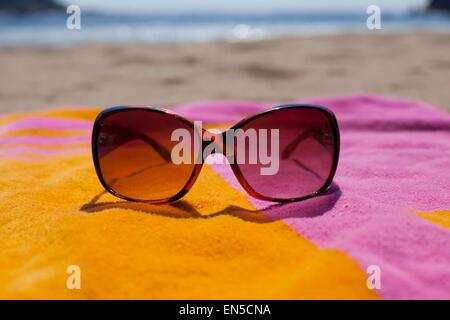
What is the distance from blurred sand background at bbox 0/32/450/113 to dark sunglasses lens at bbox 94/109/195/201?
117 centimetres

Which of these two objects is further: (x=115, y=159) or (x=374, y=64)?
(x=374, y=64)

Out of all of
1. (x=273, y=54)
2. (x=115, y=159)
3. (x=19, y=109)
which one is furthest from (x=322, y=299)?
(x=273, y=54)

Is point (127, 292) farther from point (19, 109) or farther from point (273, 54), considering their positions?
point (273, 54)

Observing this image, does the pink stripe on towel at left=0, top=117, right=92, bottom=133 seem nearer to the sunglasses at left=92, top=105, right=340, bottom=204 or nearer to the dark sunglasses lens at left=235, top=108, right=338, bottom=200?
the sunglasses at left=92, top=105, right=340, bottom=204

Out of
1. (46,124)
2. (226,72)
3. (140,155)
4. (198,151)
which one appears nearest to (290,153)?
(198,151)

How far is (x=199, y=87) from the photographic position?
2.54m

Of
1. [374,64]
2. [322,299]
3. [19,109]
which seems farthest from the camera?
[374,64]

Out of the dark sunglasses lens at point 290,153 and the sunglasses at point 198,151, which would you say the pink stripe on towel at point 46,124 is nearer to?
the sunglasses at point 198,151

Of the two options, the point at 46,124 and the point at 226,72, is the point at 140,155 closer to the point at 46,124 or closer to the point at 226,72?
the point at 46,124

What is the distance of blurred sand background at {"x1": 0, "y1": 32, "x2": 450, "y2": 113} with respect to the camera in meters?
2.37

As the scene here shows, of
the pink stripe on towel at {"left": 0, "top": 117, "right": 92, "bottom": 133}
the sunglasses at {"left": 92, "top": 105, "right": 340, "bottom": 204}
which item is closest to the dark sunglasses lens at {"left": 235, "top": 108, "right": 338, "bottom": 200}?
the sunglasses at {"left": 92, "top": 105, "right": 340, "bottom": 204}

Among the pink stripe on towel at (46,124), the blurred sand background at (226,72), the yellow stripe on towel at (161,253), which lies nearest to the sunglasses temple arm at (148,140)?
the yellow stripe on towel at (161,253)

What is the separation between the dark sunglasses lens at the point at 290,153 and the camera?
1033 mm

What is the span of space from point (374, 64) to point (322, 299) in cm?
249
